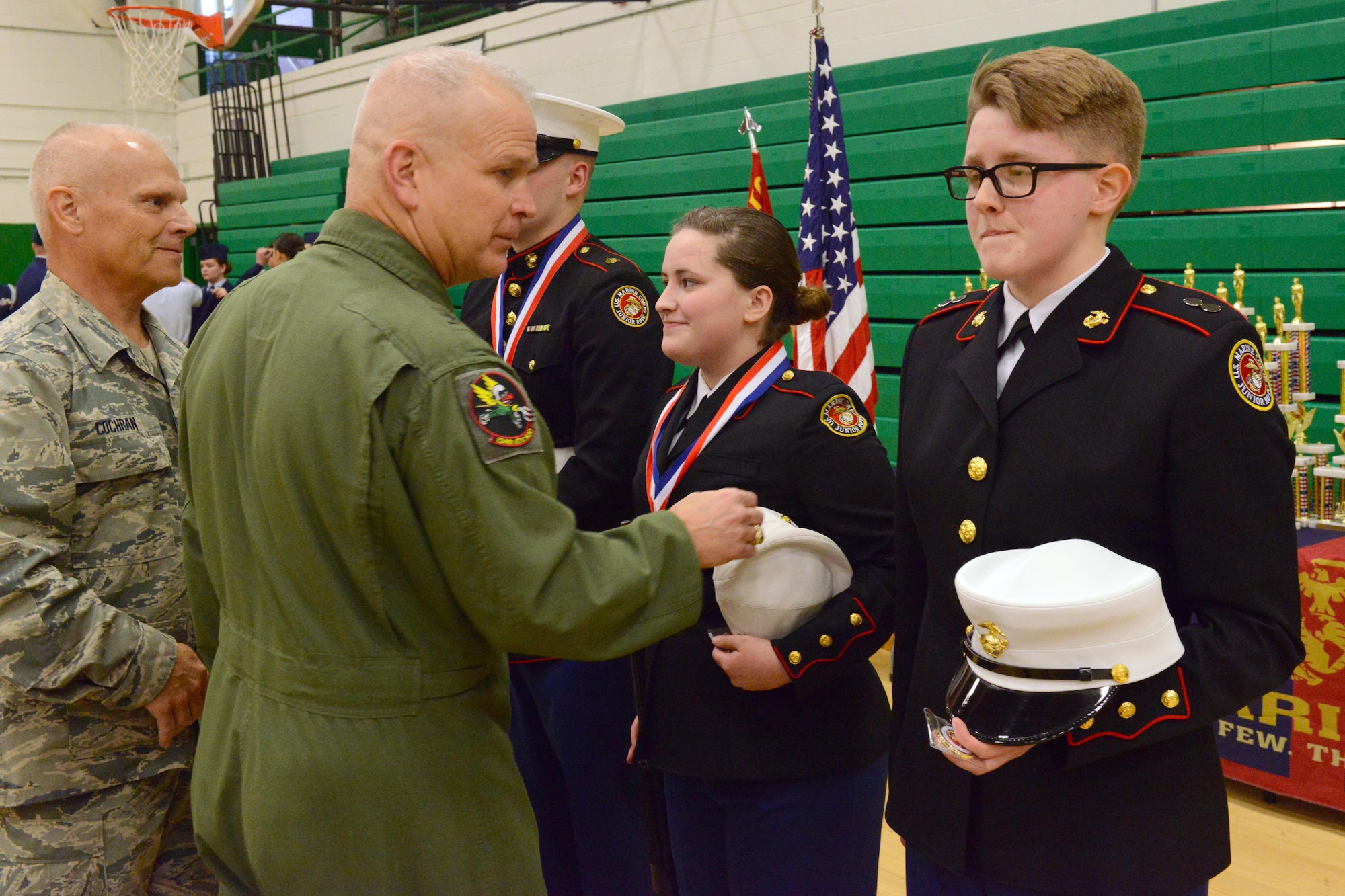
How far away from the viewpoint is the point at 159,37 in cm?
859

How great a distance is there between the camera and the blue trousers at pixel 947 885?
132cm

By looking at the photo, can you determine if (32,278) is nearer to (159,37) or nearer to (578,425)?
(159,37)

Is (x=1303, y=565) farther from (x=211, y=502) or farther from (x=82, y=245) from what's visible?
(x=82, y=245)

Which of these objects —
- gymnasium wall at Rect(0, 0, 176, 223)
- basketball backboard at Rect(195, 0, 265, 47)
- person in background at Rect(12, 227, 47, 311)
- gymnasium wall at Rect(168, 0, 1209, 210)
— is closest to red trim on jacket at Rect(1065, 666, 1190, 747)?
gymnasium wall at Rect(168, 0, 1209, 210)

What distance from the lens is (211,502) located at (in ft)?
4.64

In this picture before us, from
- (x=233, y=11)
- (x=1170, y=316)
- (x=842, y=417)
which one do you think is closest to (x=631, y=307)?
(x=842, y=417)

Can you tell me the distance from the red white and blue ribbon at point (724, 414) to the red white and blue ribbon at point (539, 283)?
1.99ft

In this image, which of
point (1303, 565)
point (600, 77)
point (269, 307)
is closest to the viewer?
point (269, 307)

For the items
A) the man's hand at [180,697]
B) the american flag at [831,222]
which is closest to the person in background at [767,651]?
the man's hand at [180,697]

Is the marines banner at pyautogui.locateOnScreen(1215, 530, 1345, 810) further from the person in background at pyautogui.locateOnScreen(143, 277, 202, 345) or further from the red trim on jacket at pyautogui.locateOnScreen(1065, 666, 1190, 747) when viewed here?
the person in background at pyautogui.locateOnScreen(143, 277, 202, 345)

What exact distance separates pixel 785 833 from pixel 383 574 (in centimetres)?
84

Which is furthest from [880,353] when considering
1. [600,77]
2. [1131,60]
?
[600,77]

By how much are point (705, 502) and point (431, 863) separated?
1.82ft

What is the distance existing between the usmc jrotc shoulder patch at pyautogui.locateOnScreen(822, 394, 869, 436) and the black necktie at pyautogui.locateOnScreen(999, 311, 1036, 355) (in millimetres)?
444
